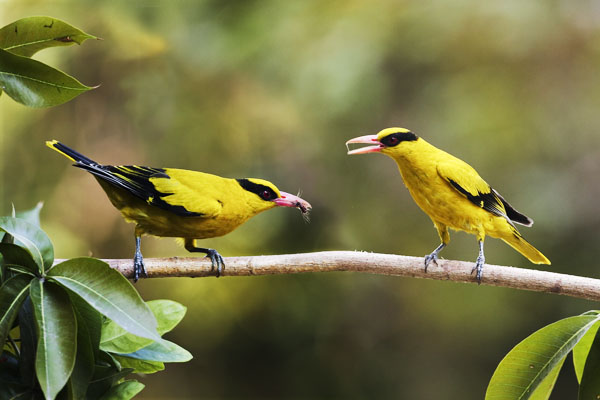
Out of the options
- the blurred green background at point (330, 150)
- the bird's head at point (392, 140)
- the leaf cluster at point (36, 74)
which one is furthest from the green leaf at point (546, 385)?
the blurred green background at point (330, 150)

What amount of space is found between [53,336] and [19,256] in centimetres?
12

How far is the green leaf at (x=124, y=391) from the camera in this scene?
779mm

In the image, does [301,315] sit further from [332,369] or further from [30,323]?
[30,323]

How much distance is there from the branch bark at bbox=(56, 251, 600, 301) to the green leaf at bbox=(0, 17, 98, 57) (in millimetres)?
386

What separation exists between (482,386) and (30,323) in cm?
231

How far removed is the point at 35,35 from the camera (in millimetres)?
851

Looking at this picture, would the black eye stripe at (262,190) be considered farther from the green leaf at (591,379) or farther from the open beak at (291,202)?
the green leaf at (591,379)

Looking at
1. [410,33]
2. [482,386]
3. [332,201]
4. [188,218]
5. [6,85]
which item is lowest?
[482,386]

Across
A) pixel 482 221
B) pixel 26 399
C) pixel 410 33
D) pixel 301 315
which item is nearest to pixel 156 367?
pixel 26 399

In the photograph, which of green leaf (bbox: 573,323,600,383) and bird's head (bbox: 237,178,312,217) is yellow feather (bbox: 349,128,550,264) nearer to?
bird's head (bbox: 237,178,312,217)

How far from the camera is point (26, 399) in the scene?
2.45 ft

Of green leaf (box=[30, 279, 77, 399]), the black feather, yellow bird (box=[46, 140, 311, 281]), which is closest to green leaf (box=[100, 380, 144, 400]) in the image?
green leaf (box=[30, 279, 77, 399])

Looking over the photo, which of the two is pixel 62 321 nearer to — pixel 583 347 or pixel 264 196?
pixel 264 196

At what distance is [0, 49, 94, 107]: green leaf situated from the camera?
2.64ft
